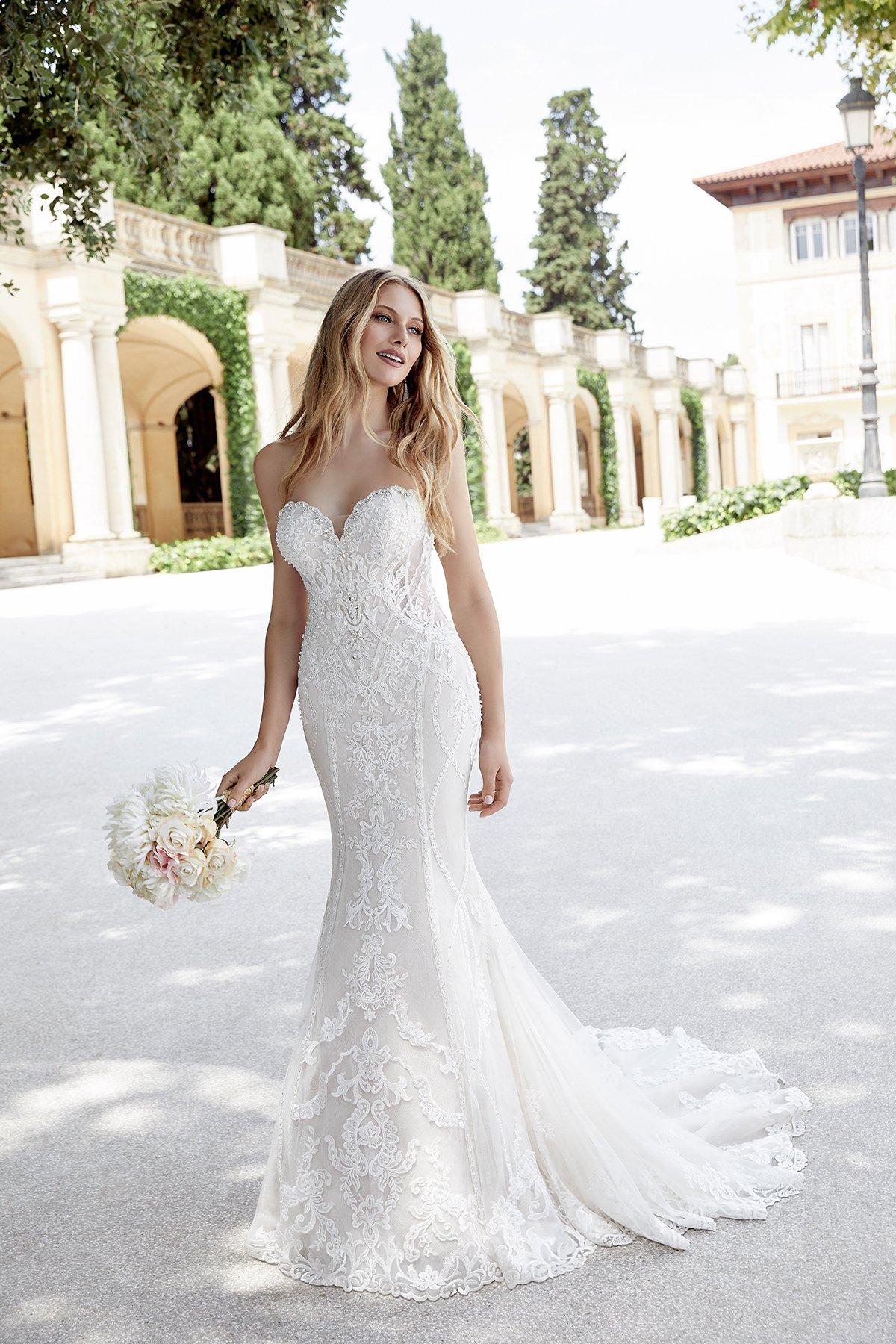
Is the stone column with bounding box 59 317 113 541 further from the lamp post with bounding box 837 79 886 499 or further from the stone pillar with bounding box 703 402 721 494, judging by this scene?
the stone pillar with bounding box 703 402 721 494

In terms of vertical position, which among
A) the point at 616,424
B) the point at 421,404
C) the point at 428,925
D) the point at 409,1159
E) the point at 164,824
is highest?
the point at 616,424

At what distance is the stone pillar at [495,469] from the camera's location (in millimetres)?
32938

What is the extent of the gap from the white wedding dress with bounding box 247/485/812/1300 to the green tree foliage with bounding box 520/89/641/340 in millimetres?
47595

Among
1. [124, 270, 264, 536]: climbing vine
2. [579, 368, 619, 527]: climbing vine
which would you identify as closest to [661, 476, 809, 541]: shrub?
[124, 270, 264, 536]: climbing vine

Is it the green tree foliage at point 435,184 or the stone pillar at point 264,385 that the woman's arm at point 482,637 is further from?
the green tree foliage at point 435,184

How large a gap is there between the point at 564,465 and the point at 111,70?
31.1m

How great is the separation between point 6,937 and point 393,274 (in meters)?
3.04

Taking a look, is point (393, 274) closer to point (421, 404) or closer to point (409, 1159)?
point (421, 404)

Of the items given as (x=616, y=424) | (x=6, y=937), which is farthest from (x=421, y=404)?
(x=616, y=424)

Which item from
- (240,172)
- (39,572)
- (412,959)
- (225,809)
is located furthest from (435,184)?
(412,959)

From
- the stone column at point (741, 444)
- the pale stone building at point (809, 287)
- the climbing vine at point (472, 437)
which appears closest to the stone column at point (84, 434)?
the climbing vine at point (472, 437)

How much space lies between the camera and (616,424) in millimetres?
41750

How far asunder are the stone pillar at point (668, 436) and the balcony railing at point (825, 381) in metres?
5.07

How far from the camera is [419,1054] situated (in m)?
2.66
